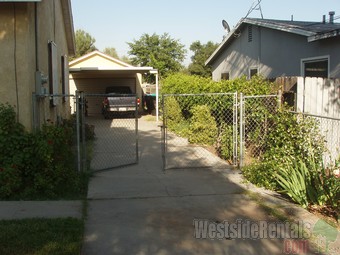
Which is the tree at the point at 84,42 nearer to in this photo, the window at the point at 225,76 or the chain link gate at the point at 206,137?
the window at the point at 225,76

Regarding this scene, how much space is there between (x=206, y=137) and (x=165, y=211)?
6231 mm

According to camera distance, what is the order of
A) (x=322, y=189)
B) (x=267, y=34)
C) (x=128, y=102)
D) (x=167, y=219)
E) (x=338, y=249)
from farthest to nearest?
(x=128, y=102), (x=267, y=34), (x=322, y=189), (x=167, y=219), (x=338, y=249)

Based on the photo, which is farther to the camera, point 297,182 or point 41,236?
point 297,182

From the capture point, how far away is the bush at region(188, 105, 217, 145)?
11852 mm

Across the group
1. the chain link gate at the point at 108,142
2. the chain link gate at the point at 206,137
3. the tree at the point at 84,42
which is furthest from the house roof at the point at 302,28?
the tree at the point at 84,42

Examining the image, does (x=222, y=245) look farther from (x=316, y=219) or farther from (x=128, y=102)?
(x=128, y=102)

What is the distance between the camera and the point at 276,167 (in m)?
7.01

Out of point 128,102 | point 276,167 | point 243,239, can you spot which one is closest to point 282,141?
point 276,167

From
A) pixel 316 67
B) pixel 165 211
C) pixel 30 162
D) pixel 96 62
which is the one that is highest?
pixel 96 62

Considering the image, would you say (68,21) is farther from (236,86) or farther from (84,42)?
(84,42)

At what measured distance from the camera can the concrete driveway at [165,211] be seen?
4.65m

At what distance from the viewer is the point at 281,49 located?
551 inches

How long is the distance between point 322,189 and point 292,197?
56 cm

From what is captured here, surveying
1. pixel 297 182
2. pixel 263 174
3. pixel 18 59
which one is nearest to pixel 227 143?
pixel 263 174
